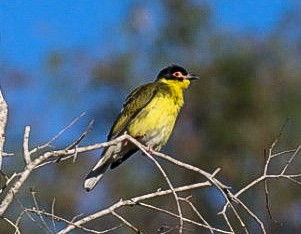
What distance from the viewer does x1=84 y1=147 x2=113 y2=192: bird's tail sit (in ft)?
21.5

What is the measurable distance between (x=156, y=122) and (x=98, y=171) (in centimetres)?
66

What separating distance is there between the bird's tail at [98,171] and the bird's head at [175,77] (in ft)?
2.91

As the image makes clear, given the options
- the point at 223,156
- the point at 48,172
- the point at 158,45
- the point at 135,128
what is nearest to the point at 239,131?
the point at 223,156

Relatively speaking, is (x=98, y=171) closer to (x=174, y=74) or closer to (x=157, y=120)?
(x=157, y=120)

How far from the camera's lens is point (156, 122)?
723 centimetres

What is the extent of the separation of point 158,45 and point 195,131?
Answer: 4.93ft

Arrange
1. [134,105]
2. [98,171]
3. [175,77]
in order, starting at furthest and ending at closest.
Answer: [175,77] → [134,105] → [98,171]

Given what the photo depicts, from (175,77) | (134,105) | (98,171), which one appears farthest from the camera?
(175,77)

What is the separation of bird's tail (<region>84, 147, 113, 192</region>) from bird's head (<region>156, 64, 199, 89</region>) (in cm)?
89

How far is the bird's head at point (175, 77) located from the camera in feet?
24.9

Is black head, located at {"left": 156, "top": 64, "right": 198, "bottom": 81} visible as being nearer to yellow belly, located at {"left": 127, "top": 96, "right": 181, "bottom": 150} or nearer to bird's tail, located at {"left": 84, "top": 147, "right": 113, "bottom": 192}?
yellow belly, located at {"left": 127, "top": 96, "right": 181, "bottom": 150}

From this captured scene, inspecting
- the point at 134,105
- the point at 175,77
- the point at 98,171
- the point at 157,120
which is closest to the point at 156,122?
the point at 157,120

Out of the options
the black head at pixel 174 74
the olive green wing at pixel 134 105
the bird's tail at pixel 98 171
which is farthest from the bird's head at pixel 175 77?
the bird's tail at pixel 98 171

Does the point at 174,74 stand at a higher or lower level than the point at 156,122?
higher
